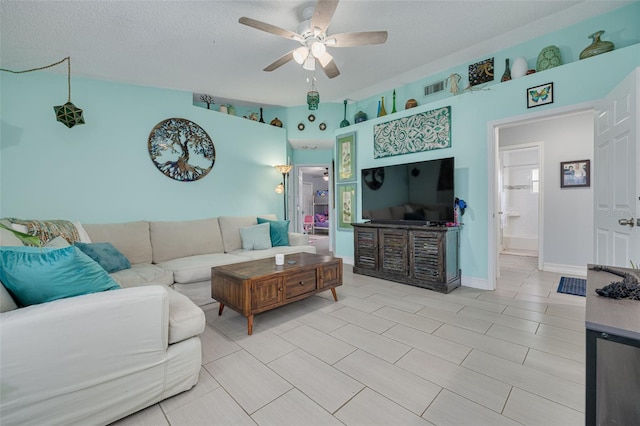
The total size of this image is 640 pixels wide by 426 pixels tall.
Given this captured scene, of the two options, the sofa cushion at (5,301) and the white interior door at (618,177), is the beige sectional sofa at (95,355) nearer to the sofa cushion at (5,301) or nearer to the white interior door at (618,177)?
the sofa cushion at (5,301)

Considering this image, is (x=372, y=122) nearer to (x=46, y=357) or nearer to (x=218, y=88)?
(x=218, y=88)

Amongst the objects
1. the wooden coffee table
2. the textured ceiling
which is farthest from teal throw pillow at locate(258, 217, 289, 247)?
the textured ceiling

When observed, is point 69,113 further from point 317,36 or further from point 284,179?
point 284,179

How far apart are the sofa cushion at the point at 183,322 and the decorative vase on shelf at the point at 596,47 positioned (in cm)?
421

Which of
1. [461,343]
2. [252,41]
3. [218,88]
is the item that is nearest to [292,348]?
[461,343]

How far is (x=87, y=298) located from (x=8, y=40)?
3228 millimetres

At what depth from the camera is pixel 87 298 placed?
1.29 meters

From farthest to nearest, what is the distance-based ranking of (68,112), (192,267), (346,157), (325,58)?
(346,157) < (68,112) < (192,267) < (325,58)

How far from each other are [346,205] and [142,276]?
3.32 metres

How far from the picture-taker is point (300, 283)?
262 centimetres

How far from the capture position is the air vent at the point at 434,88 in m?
3.86

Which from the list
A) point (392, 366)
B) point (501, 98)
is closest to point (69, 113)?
point (392, 366)

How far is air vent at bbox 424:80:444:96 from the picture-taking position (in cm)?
386

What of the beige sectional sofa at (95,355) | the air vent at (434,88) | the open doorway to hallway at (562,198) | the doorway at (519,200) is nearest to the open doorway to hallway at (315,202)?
the doorway at (519,200)
